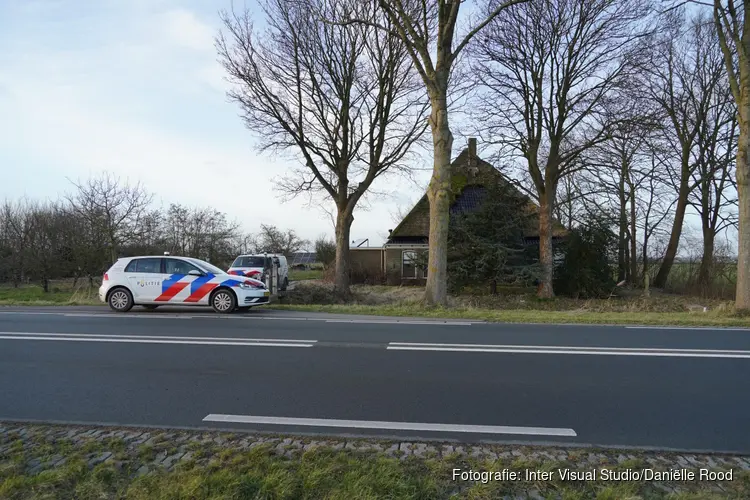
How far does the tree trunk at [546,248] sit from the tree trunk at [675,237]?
32.5 feet

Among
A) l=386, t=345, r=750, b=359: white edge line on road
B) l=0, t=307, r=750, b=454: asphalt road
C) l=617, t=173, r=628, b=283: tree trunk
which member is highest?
l=617, t=173, r=628, b=283: tree trunk

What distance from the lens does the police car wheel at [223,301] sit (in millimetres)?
12258

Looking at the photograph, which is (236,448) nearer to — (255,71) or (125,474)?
(125,474)

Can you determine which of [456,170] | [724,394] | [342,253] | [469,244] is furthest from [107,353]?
[456,170]

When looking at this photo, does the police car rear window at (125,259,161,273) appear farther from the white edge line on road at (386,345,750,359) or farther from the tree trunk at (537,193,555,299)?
the tree trunk at (537,193,555,299)

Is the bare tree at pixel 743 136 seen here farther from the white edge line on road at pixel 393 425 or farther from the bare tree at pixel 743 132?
the white edge line on road at pixel 393 425

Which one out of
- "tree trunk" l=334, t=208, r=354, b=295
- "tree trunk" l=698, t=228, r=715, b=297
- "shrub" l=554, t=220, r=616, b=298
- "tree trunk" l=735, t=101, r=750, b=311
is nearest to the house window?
"tree trunk" l=334, t=208, r=354, b=295

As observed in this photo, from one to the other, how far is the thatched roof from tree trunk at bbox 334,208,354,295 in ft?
18.7

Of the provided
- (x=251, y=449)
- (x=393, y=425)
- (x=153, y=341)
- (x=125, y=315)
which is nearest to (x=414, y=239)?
(x=125, y=315)

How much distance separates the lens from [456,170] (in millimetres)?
26625

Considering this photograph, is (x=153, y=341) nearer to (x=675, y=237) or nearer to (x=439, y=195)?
(x=439, y=195)

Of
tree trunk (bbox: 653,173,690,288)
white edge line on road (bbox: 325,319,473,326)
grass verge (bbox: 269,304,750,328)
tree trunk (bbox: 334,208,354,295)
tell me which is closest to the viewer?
white edge line on road (bbox: 325,319,473,326)

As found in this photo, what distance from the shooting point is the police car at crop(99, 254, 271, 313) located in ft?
40.4

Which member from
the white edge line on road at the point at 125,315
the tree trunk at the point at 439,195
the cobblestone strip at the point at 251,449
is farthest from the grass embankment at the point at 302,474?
the tree trunk at the point at 439,195
